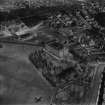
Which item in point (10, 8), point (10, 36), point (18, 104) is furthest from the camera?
point (10, 8)

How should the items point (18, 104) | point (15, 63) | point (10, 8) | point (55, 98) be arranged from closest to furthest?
point (18, 104) → point (55, 98) → point (15, 63) → point (10, 8)

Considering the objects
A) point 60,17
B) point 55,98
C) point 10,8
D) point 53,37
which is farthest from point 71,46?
point 10,8

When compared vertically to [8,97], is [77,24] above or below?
above

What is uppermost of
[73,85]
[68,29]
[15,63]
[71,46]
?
[68,29]

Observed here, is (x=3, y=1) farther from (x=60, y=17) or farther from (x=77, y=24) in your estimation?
(x=77, y=24)

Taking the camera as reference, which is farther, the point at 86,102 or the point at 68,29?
the point at 68,29

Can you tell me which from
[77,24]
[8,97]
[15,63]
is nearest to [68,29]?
[77,24]
